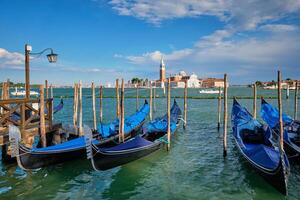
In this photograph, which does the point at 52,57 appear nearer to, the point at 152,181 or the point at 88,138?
the point at 88,138

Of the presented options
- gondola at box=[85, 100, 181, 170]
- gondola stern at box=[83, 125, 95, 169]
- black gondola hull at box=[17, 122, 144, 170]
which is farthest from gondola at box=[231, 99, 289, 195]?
black gondola hull at box=[17, 122, 144, 170]

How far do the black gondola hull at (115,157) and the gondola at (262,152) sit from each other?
2.84 meters

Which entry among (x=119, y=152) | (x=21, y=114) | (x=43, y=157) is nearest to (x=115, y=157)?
(x=119, y=152)

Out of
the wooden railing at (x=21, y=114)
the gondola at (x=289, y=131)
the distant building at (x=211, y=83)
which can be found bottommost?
the gondola at (x=289, y=131)

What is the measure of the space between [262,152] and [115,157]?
3.63 meters

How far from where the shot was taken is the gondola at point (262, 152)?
568 centimetres

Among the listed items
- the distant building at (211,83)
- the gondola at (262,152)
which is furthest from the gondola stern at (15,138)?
the distant building at (211,83)

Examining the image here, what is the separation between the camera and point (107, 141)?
352 inches

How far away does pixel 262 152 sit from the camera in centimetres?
677

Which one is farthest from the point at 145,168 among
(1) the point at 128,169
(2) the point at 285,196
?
(2) the point at 285,196

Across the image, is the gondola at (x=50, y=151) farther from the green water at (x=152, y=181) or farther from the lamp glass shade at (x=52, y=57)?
the lamp glass shade at (x=52, y=57)

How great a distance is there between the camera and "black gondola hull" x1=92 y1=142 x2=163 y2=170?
6.59 metres

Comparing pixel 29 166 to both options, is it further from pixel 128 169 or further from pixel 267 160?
pixel 267 160

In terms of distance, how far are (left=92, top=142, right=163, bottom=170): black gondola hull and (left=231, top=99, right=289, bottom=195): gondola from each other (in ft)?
9.32
